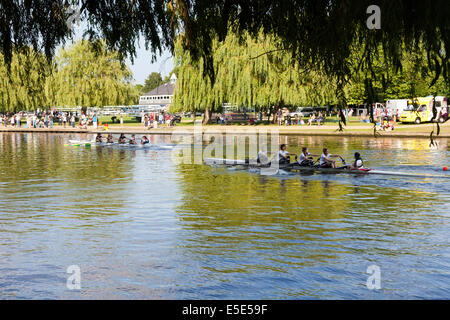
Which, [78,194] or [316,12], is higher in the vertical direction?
[316,12]

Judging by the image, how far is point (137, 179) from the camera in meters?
24.7

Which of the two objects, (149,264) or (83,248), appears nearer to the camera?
(149,264)

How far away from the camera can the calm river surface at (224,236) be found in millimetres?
10031

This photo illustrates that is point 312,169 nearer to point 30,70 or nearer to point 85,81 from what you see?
point 30,70

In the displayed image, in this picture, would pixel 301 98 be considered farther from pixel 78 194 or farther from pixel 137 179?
pixel 78 194

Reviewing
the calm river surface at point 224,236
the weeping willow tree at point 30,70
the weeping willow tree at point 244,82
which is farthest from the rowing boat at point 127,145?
the weeping willow tree at point 30,70

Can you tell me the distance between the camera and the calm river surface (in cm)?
1003

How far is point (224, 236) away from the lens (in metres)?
13.5
